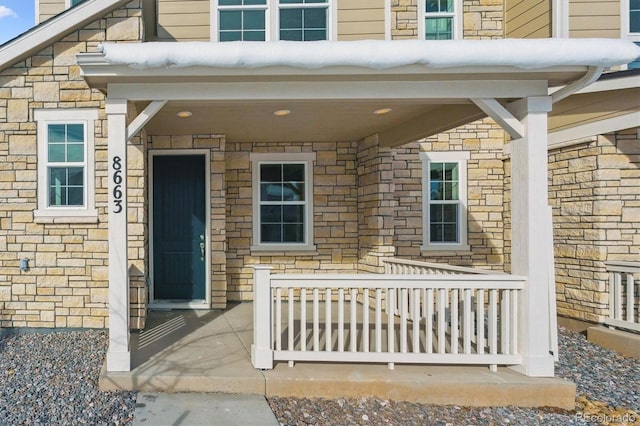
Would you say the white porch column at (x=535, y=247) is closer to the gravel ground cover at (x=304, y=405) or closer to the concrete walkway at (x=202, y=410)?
the gravel ground cover at (x=304, y=405)

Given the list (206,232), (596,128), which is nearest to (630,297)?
(596,128)

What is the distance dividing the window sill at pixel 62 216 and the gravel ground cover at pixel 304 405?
5.38 ft

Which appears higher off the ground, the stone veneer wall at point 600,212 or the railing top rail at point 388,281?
the stone veneer wall at point 600,212

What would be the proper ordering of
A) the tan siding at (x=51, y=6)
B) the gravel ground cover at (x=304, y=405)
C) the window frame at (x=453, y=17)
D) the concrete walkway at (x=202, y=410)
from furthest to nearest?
the window frame at (x=453, y=17) → the tan siding at (x=51, y=6) → the gravel ground cover at (x=304, y=405) → the concrete walkway at (x=202, y=410)

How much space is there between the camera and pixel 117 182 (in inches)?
150

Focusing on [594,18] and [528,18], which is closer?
[594,18]

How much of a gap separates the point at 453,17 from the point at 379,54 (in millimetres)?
4422

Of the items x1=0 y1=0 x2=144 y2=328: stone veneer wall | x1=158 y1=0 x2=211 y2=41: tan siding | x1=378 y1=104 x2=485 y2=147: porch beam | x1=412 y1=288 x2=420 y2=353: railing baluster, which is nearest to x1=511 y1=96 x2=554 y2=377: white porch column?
x1=378 y1=104 x2=485 y2=147: porch beam

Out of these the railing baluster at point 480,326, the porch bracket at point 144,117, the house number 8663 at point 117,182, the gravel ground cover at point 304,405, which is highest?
the porch bracket at point 144,117

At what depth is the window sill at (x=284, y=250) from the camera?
7.00 m

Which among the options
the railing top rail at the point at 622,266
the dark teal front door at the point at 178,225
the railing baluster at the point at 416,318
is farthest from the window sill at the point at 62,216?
the railing top rail at the point at 622,266

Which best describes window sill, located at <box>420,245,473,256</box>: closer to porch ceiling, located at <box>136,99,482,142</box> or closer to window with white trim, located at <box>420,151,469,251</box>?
window with white trim, located at <box>420,151,469,251</box>

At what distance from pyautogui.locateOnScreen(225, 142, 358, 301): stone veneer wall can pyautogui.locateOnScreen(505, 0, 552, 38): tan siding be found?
3246mm

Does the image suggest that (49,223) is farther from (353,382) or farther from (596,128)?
(596,128)
